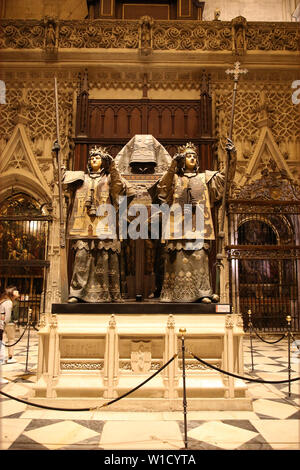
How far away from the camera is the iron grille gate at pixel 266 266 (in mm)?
9734

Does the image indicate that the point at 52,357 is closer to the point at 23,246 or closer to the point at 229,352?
the point at 229,352

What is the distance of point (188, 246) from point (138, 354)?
1.30 meters

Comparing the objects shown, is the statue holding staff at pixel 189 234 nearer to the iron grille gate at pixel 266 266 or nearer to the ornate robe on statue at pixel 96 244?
the ornate robe on statue at pixel 96 244

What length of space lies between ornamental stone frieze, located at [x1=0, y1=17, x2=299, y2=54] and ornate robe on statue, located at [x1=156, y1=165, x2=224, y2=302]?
821 centimetres

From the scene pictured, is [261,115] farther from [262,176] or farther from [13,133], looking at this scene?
[13,133]

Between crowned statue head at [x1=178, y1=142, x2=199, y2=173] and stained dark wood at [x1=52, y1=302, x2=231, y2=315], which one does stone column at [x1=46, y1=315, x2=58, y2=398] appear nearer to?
stained dark wood at [x1=52, y1=302, x2=231, y2=315]

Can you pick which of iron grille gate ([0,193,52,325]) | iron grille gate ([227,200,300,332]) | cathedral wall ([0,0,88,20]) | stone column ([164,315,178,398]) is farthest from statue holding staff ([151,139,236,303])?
cathedral wall ([0,0,88,20])

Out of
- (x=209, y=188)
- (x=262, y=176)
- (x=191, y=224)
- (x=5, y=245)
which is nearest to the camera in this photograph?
(x=191, y=224)

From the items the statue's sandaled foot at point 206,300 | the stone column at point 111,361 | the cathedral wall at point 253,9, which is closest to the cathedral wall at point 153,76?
the cathedral wall at point 253,9

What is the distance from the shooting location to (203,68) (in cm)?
1082

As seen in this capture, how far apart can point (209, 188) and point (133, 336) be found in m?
2.02

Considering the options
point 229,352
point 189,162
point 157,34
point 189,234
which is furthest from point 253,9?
point 229,352

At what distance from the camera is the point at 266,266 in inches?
429
